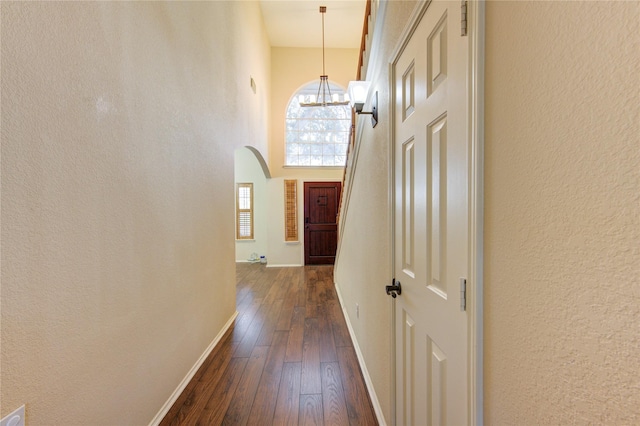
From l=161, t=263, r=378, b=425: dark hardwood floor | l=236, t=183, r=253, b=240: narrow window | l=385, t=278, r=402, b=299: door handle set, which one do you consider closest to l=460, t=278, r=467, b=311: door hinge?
l=385, t=278, r=402, b=299: door handle set

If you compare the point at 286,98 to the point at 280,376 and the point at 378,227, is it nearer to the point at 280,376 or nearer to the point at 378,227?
the point at 378,227

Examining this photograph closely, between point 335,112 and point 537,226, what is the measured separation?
6.75m

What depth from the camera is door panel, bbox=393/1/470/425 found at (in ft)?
2.64

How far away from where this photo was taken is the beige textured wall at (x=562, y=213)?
400 millimetres

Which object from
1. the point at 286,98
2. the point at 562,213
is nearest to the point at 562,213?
the point at 562,213

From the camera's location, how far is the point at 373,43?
6.25ft

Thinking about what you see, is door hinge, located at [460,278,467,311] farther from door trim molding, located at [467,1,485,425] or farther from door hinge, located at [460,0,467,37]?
door hinge, located at [460,0,467,37]

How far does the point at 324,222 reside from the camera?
6.79 metres

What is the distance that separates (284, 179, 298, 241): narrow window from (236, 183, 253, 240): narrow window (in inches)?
43.0

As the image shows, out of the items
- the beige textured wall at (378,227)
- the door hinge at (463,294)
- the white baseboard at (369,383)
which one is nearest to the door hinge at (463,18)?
the beige textured wall at (378,227)

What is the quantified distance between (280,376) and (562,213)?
7.32 ft

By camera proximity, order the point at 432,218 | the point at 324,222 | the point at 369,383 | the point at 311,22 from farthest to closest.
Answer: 1. the point at 324,222
2. the point at 311,22
3. the point at 369,383
4. the point at 432,218

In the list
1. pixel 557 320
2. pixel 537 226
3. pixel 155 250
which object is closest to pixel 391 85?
pixel 537 226

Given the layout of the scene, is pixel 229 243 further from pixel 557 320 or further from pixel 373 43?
pixel 557 320
